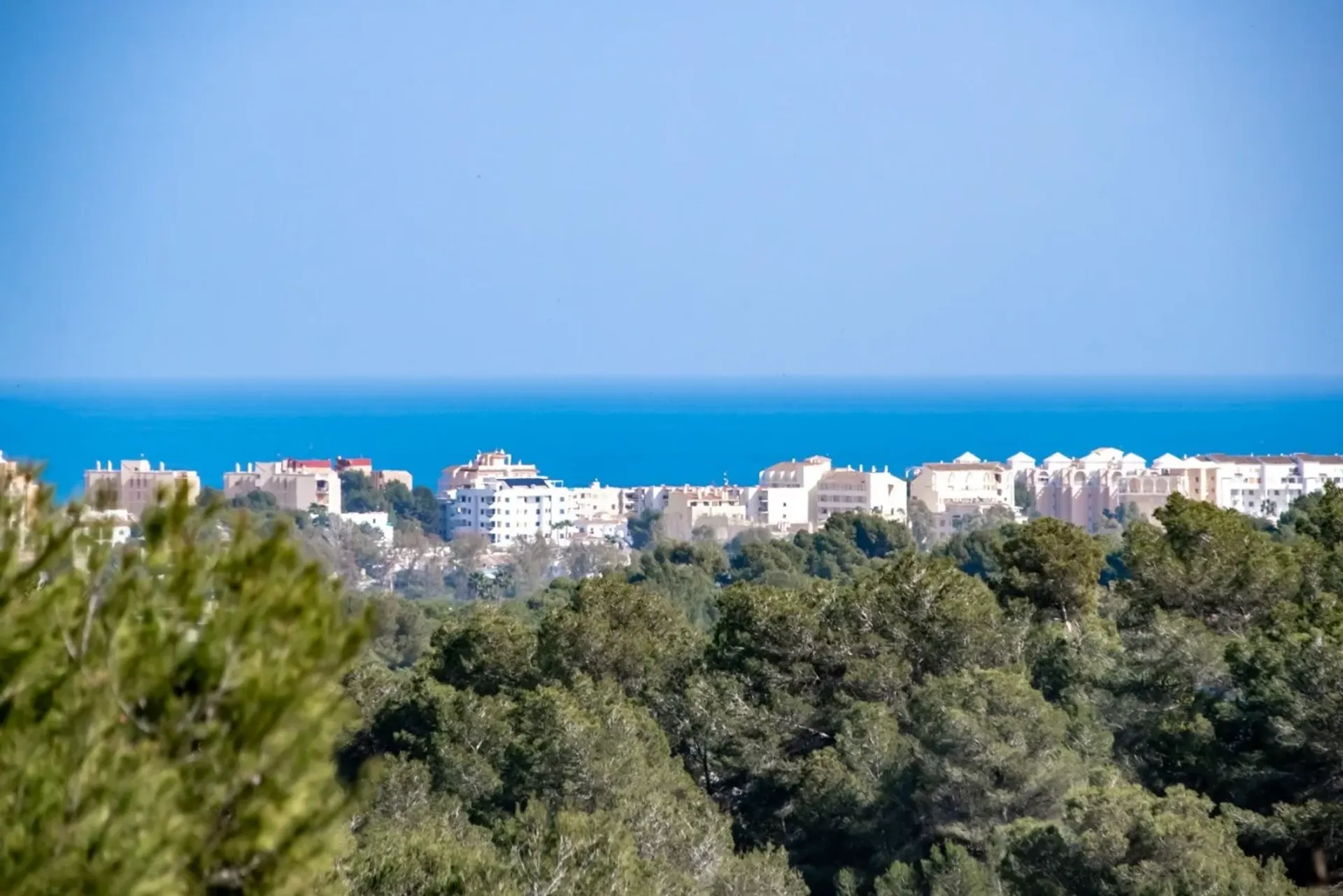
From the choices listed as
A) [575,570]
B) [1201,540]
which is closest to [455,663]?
[1201,540]

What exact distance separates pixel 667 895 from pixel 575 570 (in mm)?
53397

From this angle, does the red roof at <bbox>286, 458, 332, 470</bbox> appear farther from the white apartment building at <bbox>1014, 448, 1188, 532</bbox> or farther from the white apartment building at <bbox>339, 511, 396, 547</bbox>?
the white apartment building at <bbox>1014, 448, 1188, 532</bbox>

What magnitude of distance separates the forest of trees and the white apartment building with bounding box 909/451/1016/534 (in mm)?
58657

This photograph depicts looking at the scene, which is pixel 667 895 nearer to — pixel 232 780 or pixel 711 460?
pixel 232 780

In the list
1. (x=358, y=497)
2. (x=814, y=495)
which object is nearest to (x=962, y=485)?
(x=814, y=495)

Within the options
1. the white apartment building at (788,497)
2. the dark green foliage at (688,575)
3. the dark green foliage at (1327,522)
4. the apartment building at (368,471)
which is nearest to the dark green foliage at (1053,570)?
the dark green foliage at (1327,522)

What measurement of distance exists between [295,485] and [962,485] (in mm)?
25906

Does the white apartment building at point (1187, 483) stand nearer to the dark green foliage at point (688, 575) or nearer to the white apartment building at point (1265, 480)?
the white apartment building at point (1265, 480)

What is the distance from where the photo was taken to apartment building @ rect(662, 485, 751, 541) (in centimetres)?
7488

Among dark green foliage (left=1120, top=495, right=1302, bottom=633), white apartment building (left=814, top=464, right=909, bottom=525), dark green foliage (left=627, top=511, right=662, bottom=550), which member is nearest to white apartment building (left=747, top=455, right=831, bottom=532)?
white apartment building (left=814, top=464, right=909, bottom=525)

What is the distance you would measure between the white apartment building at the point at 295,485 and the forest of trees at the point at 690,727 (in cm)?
6226

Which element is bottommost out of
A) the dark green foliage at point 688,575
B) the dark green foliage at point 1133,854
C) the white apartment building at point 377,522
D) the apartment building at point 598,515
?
the apartment building at point 598,515

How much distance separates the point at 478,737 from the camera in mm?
13094

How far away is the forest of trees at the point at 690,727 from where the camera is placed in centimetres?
324
